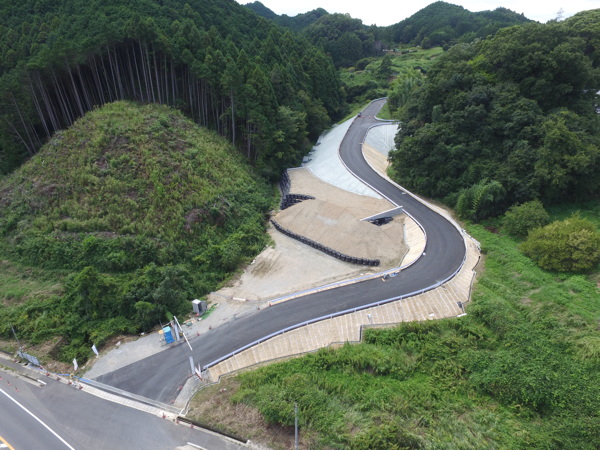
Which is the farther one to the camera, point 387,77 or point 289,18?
point 289,18

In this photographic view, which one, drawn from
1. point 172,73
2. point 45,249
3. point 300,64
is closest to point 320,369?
point 45,249

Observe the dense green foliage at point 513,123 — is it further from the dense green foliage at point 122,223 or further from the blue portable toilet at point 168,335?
the blue portable toilet at point 168,335

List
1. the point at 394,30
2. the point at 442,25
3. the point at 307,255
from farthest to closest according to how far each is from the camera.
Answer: the point at 394,30, the point at 442,25, the point at 307,255

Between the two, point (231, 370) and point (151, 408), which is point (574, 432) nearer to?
point (231, 370)

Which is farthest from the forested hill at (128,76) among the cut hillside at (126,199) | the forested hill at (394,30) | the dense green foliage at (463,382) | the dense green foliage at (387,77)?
the forested hill at (394,30)

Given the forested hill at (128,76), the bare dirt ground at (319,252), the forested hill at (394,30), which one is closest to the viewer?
the bare dirt ground at (319,252)

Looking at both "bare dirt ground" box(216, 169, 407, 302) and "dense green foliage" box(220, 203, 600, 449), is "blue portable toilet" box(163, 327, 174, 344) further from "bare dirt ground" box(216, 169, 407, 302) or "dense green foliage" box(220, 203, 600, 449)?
"dense green foliage" box(220, 203, 600, 449)

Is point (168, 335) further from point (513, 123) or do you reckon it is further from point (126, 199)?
point (513, 123)

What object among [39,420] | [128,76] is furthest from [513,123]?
[128,76]
